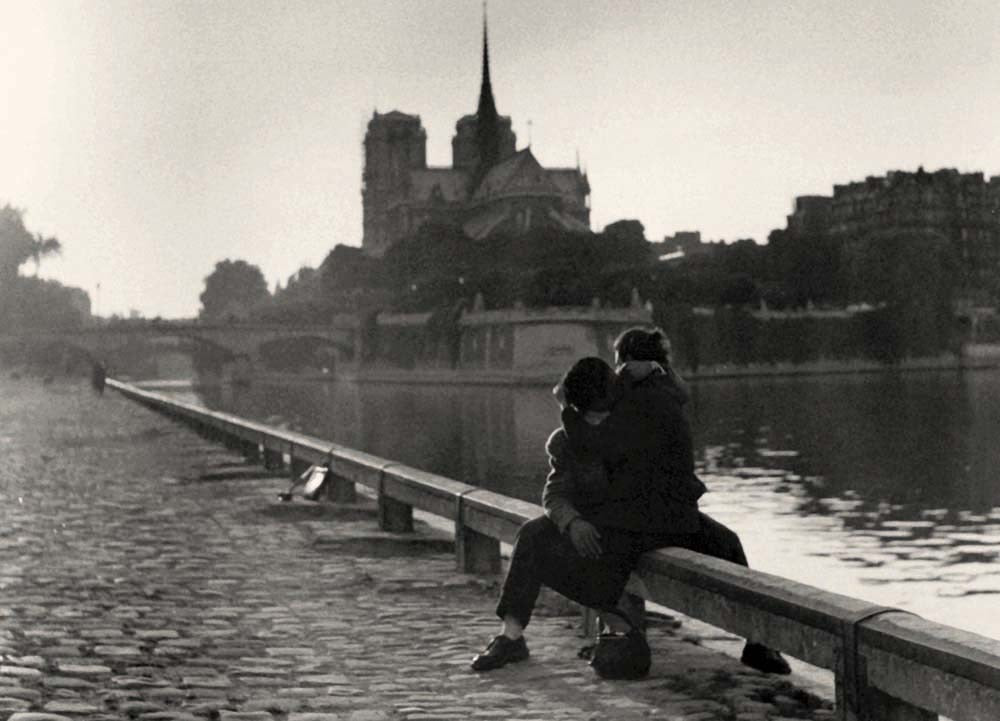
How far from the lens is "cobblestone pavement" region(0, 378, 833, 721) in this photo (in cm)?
614

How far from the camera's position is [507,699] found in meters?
6.25

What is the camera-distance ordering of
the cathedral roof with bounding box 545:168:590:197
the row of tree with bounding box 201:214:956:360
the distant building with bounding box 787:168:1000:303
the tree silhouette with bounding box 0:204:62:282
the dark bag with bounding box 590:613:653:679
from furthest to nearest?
1. the cathedral roof with bounding box 545:168:590:197
2. the distant building with bounding box 787:168:1000:303
3. the tree silhouette with bounding box 0:204:62:282
4. the row of tree with bounding box 201:214:956:360
5. the dark bag with bounding box 590:613:653:679

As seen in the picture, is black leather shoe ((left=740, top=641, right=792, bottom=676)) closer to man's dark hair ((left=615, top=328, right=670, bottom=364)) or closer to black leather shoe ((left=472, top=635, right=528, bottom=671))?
black leather shoe ((left=472, top=635, right=528, bottom=671))

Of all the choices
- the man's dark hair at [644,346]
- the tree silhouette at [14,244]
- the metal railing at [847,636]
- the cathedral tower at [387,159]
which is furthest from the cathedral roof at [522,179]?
the man's dark hair at [644,346]

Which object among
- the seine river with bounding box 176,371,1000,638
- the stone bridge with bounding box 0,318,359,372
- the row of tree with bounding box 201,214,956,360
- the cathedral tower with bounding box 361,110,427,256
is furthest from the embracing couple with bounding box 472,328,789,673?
the cathedral tower with bounding box 361,110,427,256

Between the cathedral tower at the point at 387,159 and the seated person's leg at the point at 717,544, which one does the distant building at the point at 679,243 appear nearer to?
the cathedral tower at the point at 387,159

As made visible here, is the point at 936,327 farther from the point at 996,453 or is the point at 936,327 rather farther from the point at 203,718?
the point at 203,718

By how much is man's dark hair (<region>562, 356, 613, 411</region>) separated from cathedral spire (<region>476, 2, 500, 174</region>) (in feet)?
456

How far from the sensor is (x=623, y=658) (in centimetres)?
661

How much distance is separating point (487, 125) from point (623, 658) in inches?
5673

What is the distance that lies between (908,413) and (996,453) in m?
18.3

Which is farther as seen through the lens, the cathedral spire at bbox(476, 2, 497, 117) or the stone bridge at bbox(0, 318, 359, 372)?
the cathedral spire at bbox(476, 2, 497, 117)

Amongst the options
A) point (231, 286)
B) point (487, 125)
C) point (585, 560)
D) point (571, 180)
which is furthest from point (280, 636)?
point (231, 286)

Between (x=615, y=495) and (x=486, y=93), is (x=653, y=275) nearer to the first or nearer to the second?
(x=486, y=93)
